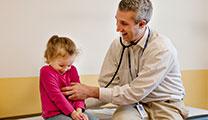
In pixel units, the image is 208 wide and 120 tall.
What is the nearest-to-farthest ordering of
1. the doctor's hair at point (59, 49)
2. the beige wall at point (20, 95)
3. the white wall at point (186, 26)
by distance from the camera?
the doctor's hair at point (59, 49)
the beige wall at point (20, 95)
the white wall at point (186, 26)

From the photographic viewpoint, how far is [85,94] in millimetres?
1707

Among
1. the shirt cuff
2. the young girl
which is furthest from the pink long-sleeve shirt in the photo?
the shirt cuff

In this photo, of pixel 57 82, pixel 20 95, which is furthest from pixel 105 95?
pixel 20 95

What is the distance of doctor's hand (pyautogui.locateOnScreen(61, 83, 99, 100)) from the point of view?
5.37 feet

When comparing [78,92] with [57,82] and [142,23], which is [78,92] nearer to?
[57,82]

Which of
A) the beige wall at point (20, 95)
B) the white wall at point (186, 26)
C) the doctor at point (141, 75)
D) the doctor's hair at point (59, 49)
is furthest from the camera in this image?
the white wall at point (186, 26)

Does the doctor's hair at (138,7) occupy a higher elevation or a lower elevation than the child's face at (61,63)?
higher

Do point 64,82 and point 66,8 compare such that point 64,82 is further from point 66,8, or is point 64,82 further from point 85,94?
point 66,8

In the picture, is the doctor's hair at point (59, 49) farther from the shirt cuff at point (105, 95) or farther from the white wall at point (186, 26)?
the white wall at point (186, 26)

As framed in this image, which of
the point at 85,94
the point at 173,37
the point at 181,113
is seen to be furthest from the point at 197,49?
the point at 85,94

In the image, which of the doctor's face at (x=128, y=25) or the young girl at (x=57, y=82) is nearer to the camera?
the young girl at (x=57, y=82)

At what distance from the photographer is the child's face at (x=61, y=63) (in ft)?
5.17

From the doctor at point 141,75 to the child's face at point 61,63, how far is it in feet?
0.39

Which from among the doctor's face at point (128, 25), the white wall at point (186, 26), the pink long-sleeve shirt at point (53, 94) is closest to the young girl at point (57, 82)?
the pink long-sleeve shirt at point (53, 94)
